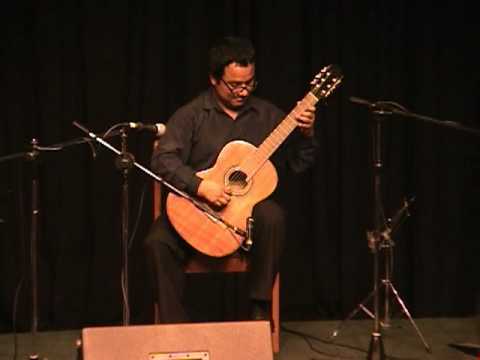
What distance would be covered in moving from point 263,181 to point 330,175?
97 cm

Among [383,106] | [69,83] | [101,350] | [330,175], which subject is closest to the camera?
[101,350]

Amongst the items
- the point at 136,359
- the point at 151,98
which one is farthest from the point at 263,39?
the point at 136,359

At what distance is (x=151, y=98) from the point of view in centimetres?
494

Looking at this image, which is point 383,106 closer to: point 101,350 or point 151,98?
point 151,98

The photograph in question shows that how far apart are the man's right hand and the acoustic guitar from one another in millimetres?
32

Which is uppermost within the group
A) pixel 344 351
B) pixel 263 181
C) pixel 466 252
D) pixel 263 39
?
pixel 263 39

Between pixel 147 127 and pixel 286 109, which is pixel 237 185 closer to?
pixel 147 127

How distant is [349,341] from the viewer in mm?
4719

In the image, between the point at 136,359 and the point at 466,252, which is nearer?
the point at 136,359

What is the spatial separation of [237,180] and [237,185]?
0.02 metres

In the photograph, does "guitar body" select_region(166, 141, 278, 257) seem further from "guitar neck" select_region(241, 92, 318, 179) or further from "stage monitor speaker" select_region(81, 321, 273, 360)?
"stage monitor speaker" select_region(81, 321, 273, 360)

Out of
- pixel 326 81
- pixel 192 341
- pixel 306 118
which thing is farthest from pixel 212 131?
pixel 192 341

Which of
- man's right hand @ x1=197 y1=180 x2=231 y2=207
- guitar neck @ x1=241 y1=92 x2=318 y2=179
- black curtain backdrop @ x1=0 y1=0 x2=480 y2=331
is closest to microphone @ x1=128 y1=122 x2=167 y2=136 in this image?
man's right hand @ x1=197 y1=180 x2=231 y2=207

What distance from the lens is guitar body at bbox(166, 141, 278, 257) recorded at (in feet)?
13.8
